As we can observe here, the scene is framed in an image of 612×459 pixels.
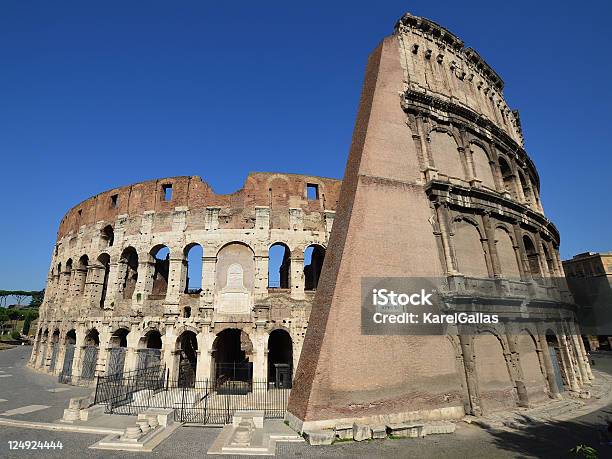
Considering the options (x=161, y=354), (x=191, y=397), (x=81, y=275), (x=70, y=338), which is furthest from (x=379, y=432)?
(x=81, y=275)

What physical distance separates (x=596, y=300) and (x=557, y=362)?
2131 cm

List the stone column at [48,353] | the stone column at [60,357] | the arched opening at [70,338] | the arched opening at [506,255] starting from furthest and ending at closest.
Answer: the stone column at [48,353], the arched opening at [70,338], the stone column at [60,357], the arched opening at [506,255]

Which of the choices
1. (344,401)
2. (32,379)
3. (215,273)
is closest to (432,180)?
(344,401)

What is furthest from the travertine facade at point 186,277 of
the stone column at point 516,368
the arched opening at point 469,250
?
the stone column at point 516,368

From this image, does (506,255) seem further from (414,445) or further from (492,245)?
(414,445)

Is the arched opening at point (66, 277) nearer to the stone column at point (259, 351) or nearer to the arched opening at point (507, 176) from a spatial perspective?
the stone column at point (259, 351)

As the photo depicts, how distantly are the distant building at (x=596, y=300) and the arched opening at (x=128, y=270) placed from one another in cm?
3793

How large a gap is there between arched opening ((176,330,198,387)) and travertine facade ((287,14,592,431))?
1007cm

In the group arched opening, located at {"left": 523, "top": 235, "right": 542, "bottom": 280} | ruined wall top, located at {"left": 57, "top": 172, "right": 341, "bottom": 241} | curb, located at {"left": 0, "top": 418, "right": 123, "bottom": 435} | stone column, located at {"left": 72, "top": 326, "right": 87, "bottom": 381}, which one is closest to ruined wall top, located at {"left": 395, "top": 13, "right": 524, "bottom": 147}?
arched opening, located at {"left": 523, "top": 235, "right": 542, "bottom": 280}

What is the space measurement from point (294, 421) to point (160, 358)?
10941 millimetres

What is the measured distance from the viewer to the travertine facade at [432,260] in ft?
37.2

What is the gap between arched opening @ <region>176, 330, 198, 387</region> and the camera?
62.3 feet

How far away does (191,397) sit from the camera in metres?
15.9

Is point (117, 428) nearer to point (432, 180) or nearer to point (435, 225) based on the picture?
point (435, 225)
